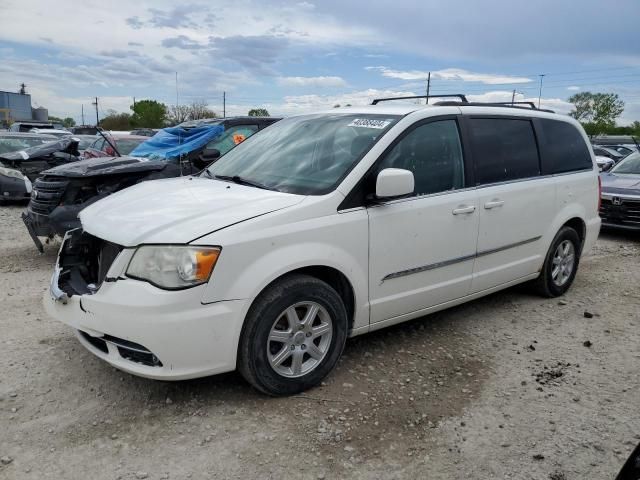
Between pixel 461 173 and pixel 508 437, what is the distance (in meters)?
1.99

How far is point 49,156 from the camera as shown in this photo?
412 inches

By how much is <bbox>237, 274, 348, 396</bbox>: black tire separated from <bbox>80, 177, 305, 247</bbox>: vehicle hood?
476 mm

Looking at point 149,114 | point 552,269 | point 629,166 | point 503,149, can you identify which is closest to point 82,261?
point 503,149

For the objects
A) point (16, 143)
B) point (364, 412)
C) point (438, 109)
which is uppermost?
point (438, 109)

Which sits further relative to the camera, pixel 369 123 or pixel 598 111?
pixel 598 111

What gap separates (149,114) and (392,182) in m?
73.5

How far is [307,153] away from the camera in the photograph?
397cm

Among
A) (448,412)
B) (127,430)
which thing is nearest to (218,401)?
(127,430)

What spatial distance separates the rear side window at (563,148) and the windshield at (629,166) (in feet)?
17.7

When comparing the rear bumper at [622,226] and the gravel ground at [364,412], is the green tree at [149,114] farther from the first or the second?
the gravel ground at [364,412]

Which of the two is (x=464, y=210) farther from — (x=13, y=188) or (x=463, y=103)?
(x=13, y=188)

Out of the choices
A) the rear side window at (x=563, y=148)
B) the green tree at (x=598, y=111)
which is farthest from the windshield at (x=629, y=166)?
the green tree at (x=598, y=111)

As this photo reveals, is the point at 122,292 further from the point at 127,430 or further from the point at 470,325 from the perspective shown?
the point at 470,325

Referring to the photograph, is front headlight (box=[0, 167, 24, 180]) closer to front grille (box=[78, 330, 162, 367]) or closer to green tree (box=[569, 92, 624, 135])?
front grille (box=[78, 330, 162, 367])
